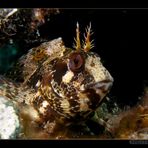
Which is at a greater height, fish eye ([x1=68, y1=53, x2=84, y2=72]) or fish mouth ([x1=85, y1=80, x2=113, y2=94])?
fish eye ([x1=68, y1=53, x2=84, y2=72])

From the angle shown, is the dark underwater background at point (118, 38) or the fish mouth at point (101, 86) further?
the dark underwater background at point (118, 38)

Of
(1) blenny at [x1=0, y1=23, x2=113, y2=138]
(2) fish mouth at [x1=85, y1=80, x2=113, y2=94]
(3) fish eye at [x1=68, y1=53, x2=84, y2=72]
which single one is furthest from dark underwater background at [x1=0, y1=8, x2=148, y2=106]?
(2) fish mouth at [x1=85, y1=80, x2=113, y2=94]

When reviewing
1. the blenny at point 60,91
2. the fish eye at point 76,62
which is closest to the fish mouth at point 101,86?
the blenny at point 60,91

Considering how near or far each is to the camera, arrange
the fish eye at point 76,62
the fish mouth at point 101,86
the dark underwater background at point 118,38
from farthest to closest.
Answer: the dark underwater background at point 118,38 < the fish eye at point 76,62 < the fish mouth at point 101,86

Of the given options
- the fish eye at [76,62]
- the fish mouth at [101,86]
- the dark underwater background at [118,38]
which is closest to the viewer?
the fish mouth at [101,86]

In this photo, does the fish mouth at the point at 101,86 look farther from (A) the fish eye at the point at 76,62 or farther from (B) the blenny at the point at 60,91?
(A) the fish eye at the point at 76,62

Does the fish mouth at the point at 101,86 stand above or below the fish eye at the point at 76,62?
below

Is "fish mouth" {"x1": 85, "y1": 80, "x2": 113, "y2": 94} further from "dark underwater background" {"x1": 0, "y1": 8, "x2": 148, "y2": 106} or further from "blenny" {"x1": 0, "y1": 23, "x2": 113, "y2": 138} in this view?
"dark underwater background" {"x1": 0, "y1": 8, "x2": 148, "y2": 106}

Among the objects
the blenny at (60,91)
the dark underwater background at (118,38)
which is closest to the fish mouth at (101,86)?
the blenny at (60,91)

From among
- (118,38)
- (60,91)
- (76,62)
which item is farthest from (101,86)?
(118,38)

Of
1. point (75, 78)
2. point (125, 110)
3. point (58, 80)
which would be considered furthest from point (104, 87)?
point (125, 110)
